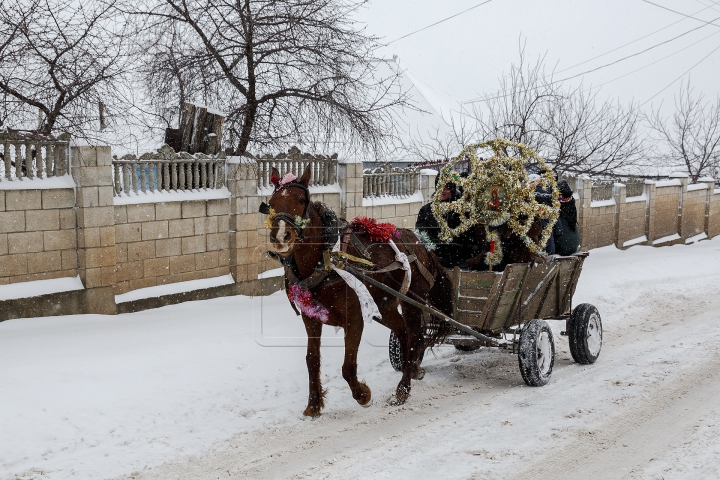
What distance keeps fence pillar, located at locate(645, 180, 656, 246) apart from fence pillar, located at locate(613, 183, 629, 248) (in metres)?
1.79

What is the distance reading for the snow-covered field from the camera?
473 cm

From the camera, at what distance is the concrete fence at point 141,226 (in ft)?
25.3

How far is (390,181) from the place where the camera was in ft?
41.5

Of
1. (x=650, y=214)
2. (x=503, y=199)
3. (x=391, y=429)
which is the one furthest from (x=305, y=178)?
(x=650, y=214)

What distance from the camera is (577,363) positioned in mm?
7602

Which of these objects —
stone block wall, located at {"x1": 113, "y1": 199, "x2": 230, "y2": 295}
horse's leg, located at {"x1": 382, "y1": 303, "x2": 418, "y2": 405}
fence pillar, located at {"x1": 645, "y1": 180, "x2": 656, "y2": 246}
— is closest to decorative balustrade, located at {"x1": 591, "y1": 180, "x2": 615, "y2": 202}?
fence pillar, located at {"x1": 645, "y1": 180, "x2": 656, "y2": 246}

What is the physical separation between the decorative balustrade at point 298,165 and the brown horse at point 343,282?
4.03 metres

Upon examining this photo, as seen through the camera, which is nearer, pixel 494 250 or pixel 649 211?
pixel 494 250

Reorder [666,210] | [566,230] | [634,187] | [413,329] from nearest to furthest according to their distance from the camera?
[413,329] → [566,230] → [634,187] → [666,210]

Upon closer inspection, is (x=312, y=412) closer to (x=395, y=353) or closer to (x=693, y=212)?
(x=395, y=353)

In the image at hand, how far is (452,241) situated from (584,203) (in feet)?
32.6

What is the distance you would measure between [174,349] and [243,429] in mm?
1818

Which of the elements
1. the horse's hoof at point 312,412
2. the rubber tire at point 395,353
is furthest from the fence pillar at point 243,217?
the horse's hoof at point 312,412

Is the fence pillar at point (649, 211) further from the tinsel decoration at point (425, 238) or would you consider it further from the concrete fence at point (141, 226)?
the tinsel decoration at point (425, 238)
